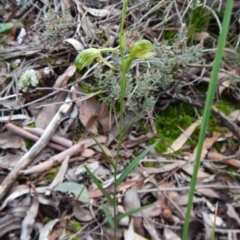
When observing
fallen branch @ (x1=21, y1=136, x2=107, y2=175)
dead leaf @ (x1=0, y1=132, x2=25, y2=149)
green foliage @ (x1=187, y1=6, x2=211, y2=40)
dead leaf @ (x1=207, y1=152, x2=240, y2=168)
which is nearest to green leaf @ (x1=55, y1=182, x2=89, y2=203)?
fallen branch @ (x1=21, y1=136, x2=107, y2=175)

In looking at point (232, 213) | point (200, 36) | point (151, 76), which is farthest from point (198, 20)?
point (232, 213)

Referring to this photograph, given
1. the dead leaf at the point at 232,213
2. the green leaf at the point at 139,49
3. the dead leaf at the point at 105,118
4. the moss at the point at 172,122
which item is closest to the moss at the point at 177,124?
the moss at the point at 172,122

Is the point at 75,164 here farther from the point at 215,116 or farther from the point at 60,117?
the point at 215,116

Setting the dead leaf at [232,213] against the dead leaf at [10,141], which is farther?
the dead leaf at [10,141]

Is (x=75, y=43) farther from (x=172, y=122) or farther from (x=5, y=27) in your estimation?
(x=172, y=122)

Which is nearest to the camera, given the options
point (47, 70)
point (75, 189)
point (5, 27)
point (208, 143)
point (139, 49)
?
point (139, 49)

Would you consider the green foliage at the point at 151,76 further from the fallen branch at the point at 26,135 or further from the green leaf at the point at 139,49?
the green leaf at the point at 139,49
